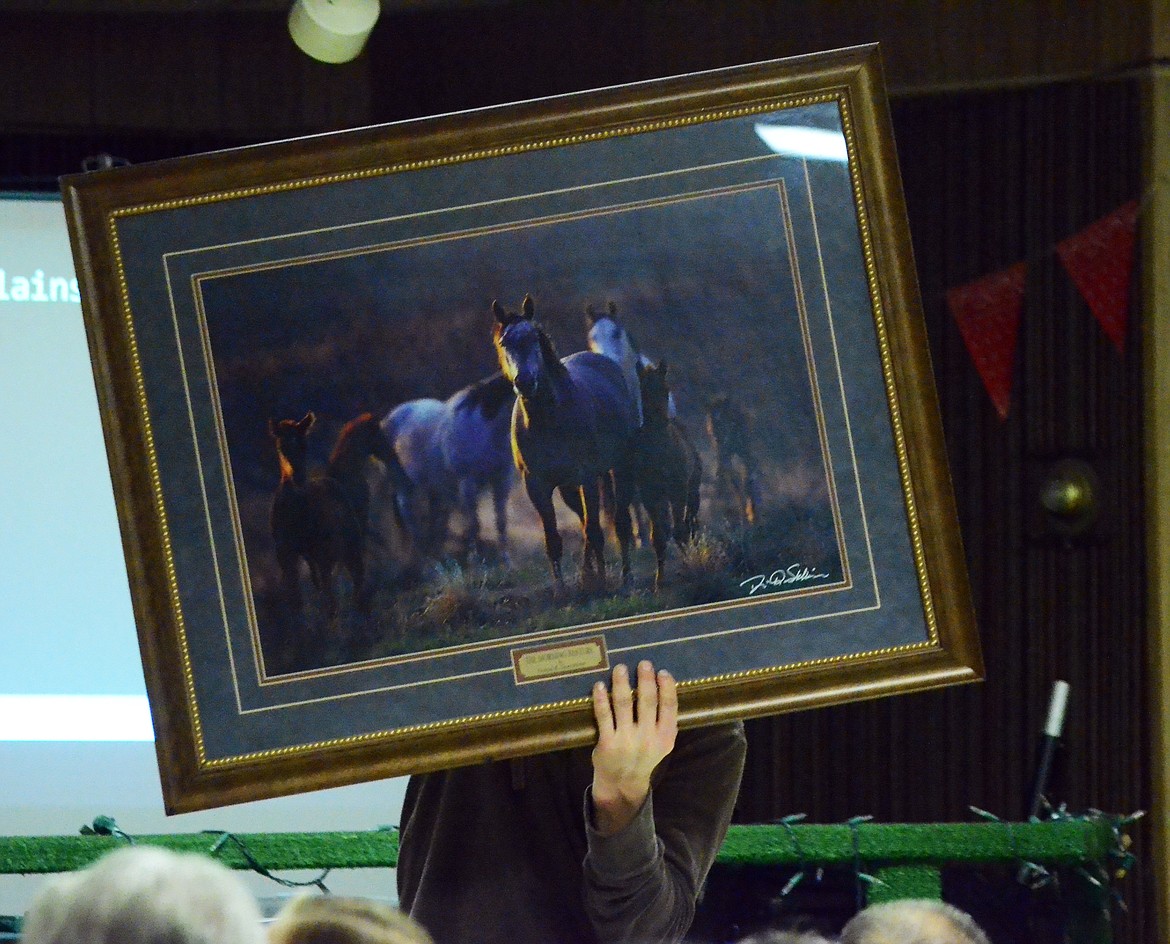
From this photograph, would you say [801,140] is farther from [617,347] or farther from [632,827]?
[632,827]

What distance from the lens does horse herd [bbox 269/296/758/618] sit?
1361 mm

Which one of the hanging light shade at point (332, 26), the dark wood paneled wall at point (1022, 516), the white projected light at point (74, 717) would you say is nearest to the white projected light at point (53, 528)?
the white projected light at point (74, 717)

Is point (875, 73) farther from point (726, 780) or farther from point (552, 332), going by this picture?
point (726, 780)

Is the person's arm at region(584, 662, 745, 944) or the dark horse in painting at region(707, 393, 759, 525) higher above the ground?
the dark horse in painting at region(707, 393, 759, 525)

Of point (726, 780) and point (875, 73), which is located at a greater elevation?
point (875, 73)

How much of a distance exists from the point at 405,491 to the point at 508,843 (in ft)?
1.17

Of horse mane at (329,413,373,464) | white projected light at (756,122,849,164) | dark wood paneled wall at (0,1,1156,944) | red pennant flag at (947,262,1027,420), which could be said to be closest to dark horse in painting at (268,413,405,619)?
horse mane at (329,413,373,464)

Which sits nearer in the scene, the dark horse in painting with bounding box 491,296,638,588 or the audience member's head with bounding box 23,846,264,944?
the audience member's head with bounding box 23,846,264,944

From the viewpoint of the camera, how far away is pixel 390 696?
1338 mm

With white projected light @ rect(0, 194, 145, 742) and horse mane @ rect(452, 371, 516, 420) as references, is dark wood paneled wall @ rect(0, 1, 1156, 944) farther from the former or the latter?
horse mane @ rect(452, 371, 516, 420)

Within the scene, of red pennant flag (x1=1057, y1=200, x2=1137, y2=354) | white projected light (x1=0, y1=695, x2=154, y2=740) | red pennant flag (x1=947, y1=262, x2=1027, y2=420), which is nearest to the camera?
white projected light (x1=0, y1=695, x2=154, y2=740)

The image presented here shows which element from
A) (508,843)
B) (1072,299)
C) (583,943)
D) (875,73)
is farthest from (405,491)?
(1072,299)

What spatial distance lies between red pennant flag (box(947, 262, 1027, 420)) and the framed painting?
2343 mm
